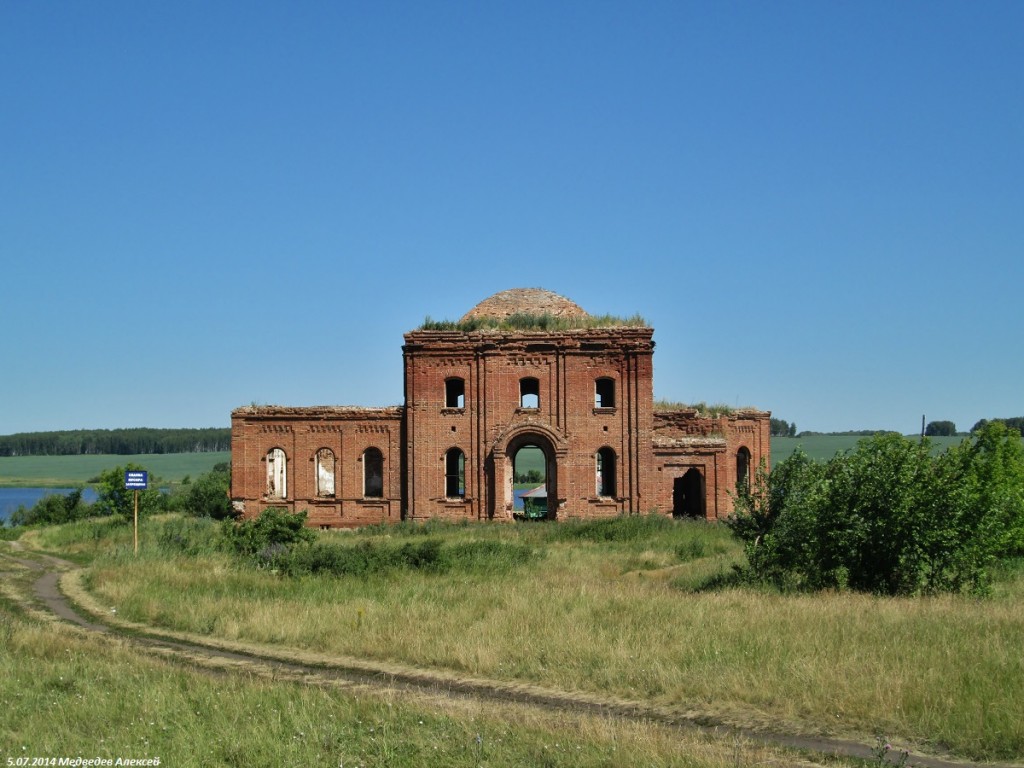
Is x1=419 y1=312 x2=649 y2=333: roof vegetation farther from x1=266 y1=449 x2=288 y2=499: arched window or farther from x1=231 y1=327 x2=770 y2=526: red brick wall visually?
x1=266 y1=449 x2=288 y2=499: arched window

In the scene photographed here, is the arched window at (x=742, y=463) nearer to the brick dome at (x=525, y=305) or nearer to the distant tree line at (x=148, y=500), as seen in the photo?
the brick dome at (x=525, y=305)

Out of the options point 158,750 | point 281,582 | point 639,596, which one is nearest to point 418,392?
point 281,582

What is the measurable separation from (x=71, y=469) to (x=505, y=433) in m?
137

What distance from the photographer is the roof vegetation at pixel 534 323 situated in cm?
3194

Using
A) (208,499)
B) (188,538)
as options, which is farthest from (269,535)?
(208,499)

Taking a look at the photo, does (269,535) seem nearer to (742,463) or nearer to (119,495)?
(742,463)

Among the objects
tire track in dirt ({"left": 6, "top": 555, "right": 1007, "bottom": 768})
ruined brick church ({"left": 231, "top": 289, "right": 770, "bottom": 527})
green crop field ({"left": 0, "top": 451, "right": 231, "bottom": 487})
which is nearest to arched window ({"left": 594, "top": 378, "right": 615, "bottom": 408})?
ruined brick church ({"left": 231, "top": 289, "right": 770, "bottom": 527})

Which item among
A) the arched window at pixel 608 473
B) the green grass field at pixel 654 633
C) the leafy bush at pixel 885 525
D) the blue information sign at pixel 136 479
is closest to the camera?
the green grass field at pixel 654 633

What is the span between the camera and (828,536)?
16.2m

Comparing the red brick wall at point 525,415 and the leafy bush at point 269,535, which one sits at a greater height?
the red brick wall at point 525,415

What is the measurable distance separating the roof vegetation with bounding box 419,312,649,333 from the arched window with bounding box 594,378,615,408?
187cm

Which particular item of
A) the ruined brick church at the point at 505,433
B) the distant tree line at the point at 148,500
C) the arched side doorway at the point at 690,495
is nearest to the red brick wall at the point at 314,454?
the ruined brick church at the point at 505,433

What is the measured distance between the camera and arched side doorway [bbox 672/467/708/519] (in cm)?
3198

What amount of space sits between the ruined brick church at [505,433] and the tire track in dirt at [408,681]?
16417 millimetres
